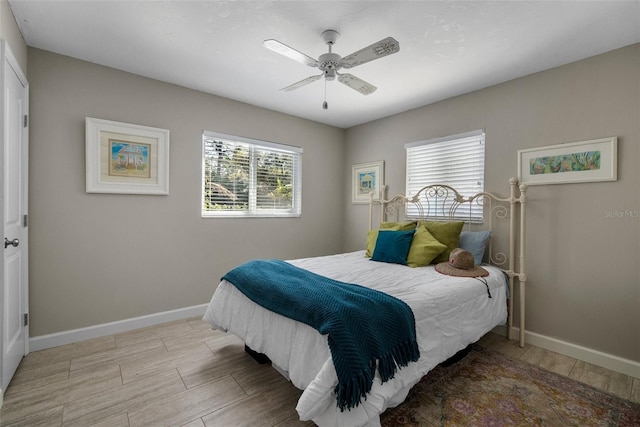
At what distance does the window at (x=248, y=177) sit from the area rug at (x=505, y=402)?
8.92 feet

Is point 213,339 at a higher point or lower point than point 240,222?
lower

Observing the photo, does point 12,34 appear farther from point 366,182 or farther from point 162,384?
point 366,182

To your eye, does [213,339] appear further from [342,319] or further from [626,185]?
[626,185]

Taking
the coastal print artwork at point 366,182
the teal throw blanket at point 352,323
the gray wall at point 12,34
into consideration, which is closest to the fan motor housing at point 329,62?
the teal throw blanket at point 352,323

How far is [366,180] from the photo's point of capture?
174 inches

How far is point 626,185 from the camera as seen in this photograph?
91.8 inches

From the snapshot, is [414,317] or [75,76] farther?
[75,76]

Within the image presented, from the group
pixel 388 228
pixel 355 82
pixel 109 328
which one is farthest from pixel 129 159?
pixel 388 228

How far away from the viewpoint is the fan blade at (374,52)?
1.79 metres

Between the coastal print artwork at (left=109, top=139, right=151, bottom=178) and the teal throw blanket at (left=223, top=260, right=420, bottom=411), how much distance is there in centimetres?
190

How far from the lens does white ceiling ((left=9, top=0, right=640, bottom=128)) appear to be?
77.2 inches

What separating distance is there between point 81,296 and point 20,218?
0.85 m

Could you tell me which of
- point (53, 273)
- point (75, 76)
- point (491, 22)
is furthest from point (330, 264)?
point (75, 76)

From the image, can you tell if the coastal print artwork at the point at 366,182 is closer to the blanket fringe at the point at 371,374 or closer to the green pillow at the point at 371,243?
the green pillow at the point at 371,243
